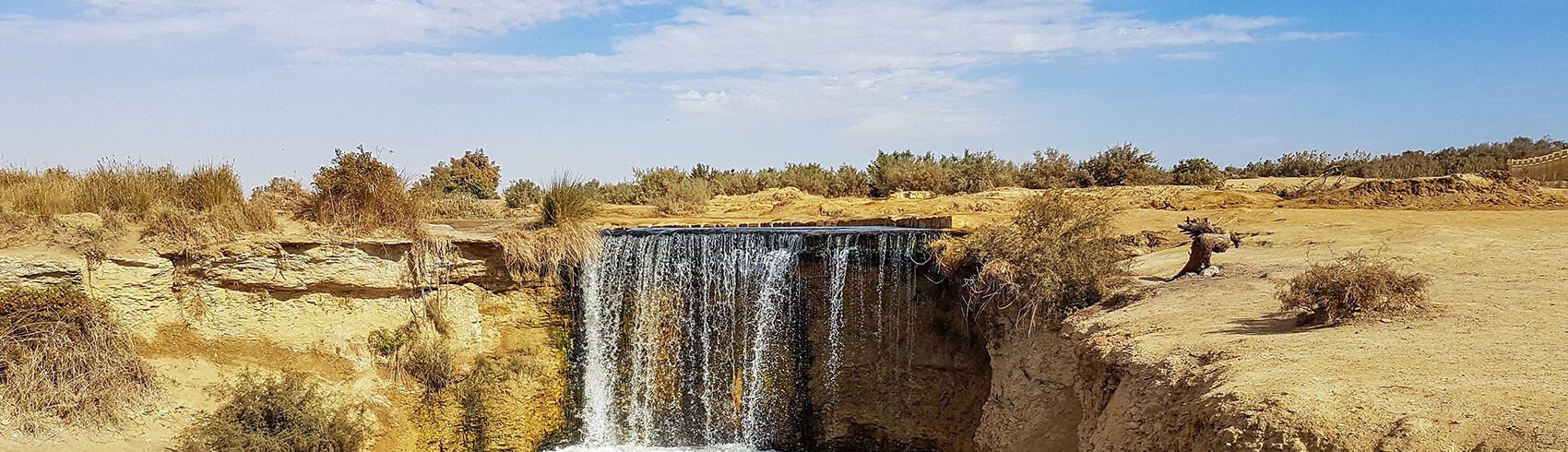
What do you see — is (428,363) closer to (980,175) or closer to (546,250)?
(546,250)

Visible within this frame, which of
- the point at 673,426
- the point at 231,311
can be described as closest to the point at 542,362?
the point at 673,426

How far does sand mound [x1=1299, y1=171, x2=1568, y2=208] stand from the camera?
44.7 feet

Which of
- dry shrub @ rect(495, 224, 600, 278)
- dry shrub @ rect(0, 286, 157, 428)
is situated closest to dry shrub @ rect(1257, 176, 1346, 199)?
dry shrub @ rect(495, 224, 600, 278)

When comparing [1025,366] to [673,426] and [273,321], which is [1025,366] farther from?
[273,321]

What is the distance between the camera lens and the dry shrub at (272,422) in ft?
29.9

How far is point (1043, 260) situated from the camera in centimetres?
870

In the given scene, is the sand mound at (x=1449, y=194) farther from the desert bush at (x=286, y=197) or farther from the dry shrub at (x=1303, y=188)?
the desert bush at (x=286, y=197)

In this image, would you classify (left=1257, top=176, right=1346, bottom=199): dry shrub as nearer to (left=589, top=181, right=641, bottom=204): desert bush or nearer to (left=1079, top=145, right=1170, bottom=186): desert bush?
(left=1079, top=145, right=1170, bottom=186): desert bush

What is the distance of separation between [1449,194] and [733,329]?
10835mm

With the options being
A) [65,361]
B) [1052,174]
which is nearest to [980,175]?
[1052,174]

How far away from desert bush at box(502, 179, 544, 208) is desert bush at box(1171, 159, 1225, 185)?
13075 millimetres

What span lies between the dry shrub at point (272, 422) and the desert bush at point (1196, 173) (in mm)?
16382

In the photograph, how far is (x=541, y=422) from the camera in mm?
11305

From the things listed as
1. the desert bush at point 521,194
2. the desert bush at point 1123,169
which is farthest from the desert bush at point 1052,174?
the desert bush at point 521,194
